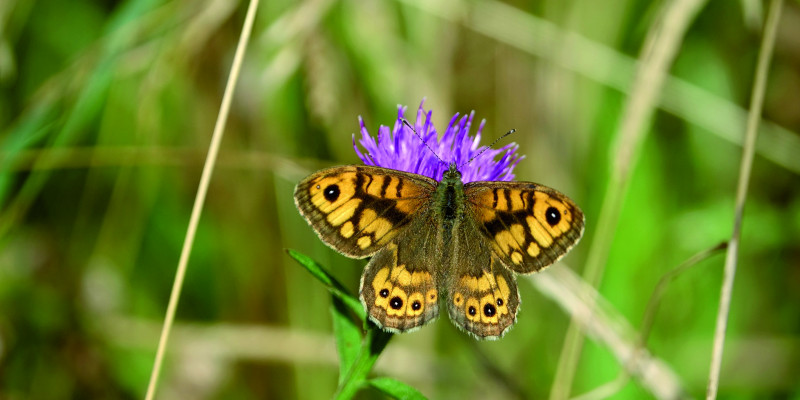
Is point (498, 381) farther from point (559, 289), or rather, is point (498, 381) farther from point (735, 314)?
point (735, 314)

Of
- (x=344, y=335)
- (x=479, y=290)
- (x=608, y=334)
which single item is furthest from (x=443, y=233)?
(x=608, y=334)

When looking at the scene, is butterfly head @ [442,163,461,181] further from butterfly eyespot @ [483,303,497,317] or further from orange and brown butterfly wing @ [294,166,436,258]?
butterfly eyespot @ [483,303,497,317]

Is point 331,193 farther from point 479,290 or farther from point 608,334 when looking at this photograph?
point 608,334

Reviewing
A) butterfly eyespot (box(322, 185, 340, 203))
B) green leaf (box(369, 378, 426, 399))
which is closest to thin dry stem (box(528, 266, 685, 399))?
green leaf (box(369, 378, 426, 399))

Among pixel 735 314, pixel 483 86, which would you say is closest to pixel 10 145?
pixel 483 86

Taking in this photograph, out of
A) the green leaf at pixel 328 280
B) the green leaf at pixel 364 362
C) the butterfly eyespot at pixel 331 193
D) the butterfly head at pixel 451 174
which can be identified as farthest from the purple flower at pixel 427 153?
the green leaf at pixel 364 362

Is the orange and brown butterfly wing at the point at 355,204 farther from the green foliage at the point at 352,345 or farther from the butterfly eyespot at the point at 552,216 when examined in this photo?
the butterfly eyespot at the point at 552,216

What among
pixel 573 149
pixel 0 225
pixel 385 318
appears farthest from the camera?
pixel 573 149
